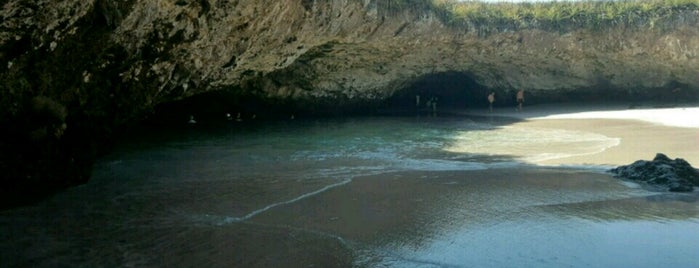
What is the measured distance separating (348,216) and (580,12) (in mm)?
17360

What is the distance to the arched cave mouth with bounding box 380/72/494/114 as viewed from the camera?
2302cm

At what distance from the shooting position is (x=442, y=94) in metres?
24.8

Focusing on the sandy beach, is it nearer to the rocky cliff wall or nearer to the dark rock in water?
the dark rock in water

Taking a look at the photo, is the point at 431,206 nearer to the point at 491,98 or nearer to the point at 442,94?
the point at 491,98

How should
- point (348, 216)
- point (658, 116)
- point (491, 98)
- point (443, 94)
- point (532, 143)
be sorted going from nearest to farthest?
1. point (348, 216)
2. point (532, 143)
3. point (658, 116)
4. point (491, 98)
5. point (443, 94)

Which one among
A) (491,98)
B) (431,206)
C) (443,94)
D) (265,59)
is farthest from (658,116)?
(431,206)

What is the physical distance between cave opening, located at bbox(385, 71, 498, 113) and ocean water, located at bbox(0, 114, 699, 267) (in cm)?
1327

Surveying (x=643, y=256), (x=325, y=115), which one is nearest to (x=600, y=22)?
(x=325, y=115)

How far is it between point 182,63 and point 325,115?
36.0 ft

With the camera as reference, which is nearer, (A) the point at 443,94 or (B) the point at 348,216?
(B) the point at 348,216

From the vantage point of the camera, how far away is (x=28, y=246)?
4434mm

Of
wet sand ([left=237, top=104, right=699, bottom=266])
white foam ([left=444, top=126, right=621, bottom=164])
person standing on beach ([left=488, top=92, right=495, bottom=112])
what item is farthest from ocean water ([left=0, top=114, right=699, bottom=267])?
person standing on beach ([left=488, top=92, right=495, bottom=112])

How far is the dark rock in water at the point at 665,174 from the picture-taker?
6.60 meters

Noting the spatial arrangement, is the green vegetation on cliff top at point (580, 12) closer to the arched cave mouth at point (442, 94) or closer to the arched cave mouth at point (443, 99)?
the arched cave mouth at point (443, 99)
